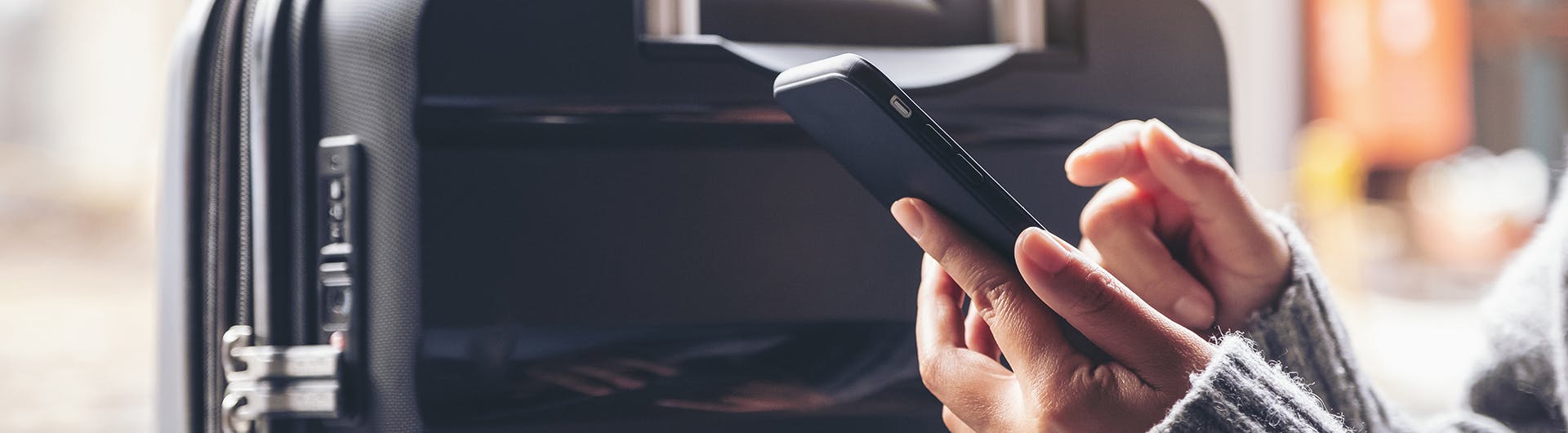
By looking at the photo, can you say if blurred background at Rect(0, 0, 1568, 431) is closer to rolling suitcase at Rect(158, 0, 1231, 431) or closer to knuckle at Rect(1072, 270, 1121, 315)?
rolling suitcase at Rect(158, 0, 1231, 431)

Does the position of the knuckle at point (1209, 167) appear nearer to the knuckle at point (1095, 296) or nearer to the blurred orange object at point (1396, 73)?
the knuckle at point (1095, 296)

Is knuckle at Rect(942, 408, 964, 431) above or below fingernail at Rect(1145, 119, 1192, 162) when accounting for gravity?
below

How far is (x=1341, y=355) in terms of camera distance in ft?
1.62

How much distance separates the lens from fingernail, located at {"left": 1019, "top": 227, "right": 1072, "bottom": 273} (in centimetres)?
32

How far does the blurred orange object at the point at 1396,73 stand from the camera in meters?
3.96

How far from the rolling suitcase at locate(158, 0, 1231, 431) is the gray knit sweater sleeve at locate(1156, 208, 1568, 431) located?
0.12 meters

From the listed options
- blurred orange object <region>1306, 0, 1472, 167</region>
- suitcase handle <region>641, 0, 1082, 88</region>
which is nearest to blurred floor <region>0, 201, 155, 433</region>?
suitcase handle <region>641, 0, 1082, 88</region>

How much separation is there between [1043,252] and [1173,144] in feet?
0.41

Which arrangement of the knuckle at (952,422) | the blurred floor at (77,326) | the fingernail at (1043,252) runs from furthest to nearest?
the blurred floor at (77,326) → the knuckle at (952,422) → the fingernail at (1043,252)

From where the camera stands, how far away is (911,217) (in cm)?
36

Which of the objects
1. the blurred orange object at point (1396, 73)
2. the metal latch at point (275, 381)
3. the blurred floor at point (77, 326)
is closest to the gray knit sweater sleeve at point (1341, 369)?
the metal latch at point (275, 381)

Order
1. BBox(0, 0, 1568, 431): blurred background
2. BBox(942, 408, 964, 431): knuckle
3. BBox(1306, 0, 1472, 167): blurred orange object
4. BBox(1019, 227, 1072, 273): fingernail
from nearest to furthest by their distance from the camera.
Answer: BBox(1019, 227, 1072, 273): fingernail
BBox(942, 408, 964, 431): knuckle
BBox(0, 0, 1568, 431): blurred background
BBox(1306, 0, 1472, 167): blurred orange object

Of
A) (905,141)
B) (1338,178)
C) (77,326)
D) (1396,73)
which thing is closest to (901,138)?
(905,141)

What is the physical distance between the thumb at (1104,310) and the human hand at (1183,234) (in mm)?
97
